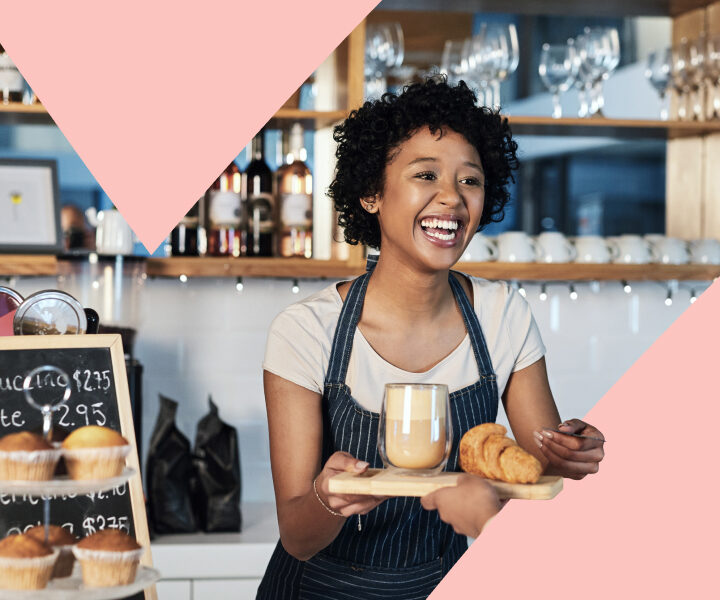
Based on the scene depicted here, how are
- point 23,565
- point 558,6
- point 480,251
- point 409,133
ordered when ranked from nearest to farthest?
point 23,565 → point 409,133 → point 480,251 → point 558,6

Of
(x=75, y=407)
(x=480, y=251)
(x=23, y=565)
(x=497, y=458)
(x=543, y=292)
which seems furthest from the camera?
(x=543, y=292)

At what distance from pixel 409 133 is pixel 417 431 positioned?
63 centimetres

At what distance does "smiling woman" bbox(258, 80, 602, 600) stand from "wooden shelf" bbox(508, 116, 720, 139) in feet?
3.22

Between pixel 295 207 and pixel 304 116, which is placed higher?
pixel 304 116

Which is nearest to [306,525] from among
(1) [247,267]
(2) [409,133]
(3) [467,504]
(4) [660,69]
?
(3) [467,504]

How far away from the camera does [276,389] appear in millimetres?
1579

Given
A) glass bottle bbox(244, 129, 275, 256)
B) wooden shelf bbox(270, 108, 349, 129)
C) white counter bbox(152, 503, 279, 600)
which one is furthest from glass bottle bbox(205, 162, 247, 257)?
white counter bbox(152, 503, 279, 600)

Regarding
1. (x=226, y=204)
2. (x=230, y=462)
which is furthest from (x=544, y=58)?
(x=230, y=462)

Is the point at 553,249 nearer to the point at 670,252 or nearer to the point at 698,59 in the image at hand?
the point at 670,252

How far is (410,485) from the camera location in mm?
1083

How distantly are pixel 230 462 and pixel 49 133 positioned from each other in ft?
3.84

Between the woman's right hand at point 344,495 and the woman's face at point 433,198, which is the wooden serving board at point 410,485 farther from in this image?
the woman's face at point 433,198

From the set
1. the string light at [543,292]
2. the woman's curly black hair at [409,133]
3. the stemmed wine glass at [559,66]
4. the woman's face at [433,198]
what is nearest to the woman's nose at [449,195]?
the woman's face at [433,198]

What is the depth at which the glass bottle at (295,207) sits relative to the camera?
2609mm
